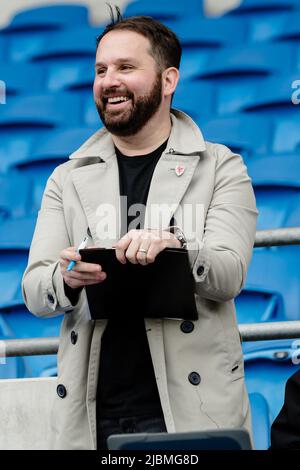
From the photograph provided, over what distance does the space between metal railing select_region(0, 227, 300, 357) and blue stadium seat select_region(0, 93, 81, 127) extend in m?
1.97

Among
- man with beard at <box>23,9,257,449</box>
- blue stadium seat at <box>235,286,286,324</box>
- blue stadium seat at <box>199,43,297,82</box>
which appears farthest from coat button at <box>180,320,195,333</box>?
blue stadium seat at <box>199,43,297,82</box>

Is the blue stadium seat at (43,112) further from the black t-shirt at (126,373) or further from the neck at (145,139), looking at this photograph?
the black t-shirt at (126,373)

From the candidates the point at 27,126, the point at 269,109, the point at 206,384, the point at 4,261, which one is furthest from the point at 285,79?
the point at 206,384

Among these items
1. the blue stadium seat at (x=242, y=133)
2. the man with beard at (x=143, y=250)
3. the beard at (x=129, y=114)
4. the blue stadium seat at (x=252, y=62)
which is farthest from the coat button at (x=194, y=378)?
the blue stadium seat at (x=252, y=62)

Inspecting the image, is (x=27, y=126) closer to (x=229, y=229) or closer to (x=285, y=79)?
(x=285, y=79)

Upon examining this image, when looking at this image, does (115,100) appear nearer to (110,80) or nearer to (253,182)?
(110,80)

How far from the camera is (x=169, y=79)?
187 centimetres

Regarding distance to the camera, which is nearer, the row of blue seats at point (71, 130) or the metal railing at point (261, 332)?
the metal railing at point (261, 332)

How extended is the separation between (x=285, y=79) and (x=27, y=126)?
115 cm

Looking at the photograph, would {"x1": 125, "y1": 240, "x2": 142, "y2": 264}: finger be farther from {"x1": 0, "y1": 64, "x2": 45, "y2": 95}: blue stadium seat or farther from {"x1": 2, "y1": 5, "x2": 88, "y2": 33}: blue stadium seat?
{"x1": 2, "y1": 5, "x2": 88, "y2": 33}: blue stadium seat

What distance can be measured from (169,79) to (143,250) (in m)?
0.52

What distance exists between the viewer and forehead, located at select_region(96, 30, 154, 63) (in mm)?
1804

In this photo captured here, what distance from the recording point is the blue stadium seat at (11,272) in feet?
11.0

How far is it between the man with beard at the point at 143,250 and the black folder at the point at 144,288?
23 mm
